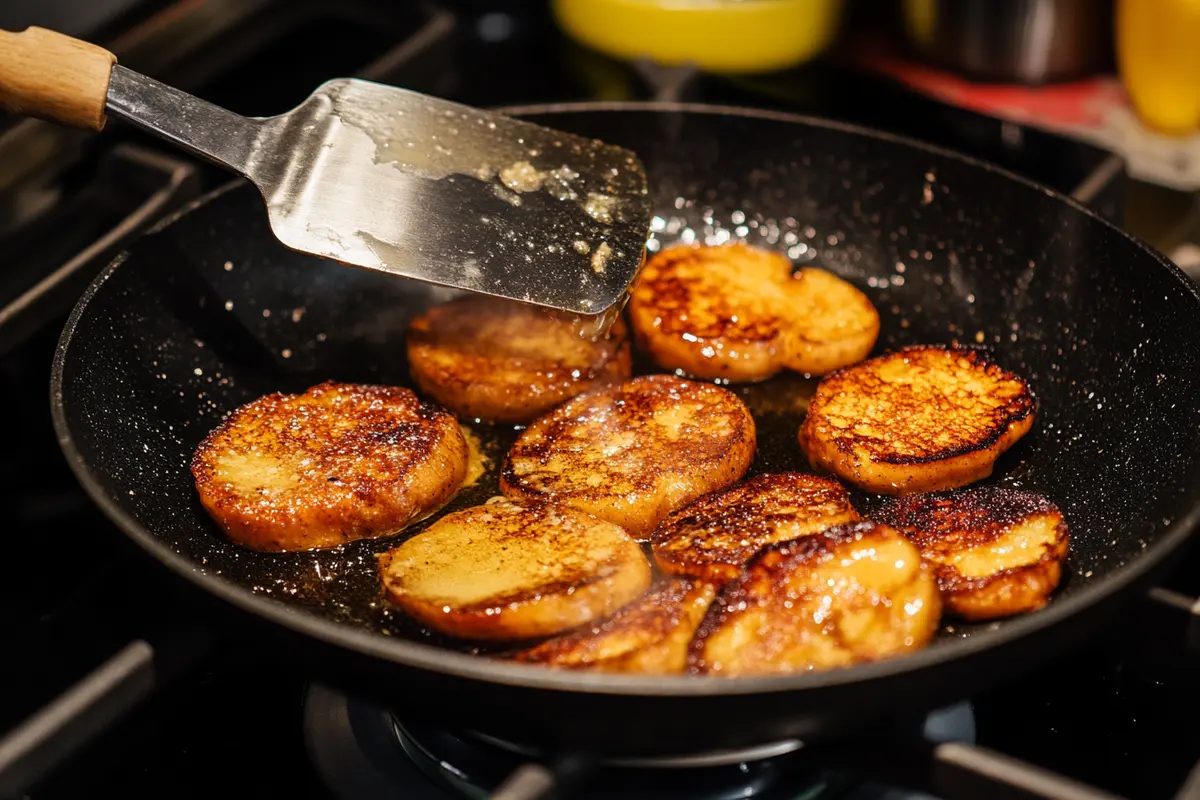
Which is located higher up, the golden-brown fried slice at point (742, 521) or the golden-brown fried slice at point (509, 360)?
the golden-brown fried slice at point (742, 521)

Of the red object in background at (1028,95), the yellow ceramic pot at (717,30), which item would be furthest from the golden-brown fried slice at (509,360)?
the red object in background at (1028,95)

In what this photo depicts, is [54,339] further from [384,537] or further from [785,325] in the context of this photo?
[785,325]

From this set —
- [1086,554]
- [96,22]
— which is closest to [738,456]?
[1086,554]

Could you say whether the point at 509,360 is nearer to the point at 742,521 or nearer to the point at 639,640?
the point at 742,521

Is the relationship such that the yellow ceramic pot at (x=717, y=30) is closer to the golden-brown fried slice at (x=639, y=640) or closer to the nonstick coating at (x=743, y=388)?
the nonstick coating at (x=743, y=388)

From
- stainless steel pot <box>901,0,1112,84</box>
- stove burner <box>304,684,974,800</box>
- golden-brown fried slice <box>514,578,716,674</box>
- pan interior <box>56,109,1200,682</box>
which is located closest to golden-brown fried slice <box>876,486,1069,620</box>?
pan interior <box>56,109,1200,682</box>

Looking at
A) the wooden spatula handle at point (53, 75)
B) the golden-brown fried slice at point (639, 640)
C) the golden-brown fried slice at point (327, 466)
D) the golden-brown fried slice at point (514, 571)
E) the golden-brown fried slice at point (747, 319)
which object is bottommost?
the golden-brown fried slice at point (327, 466)

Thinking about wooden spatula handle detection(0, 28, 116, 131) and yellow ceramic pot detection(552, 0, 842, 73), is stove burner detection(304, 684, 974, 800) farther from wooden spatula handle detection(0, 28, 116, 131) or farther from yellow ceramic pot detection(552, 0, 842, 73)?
yellow ceramic pot detection(552, 0, 842, 73)
